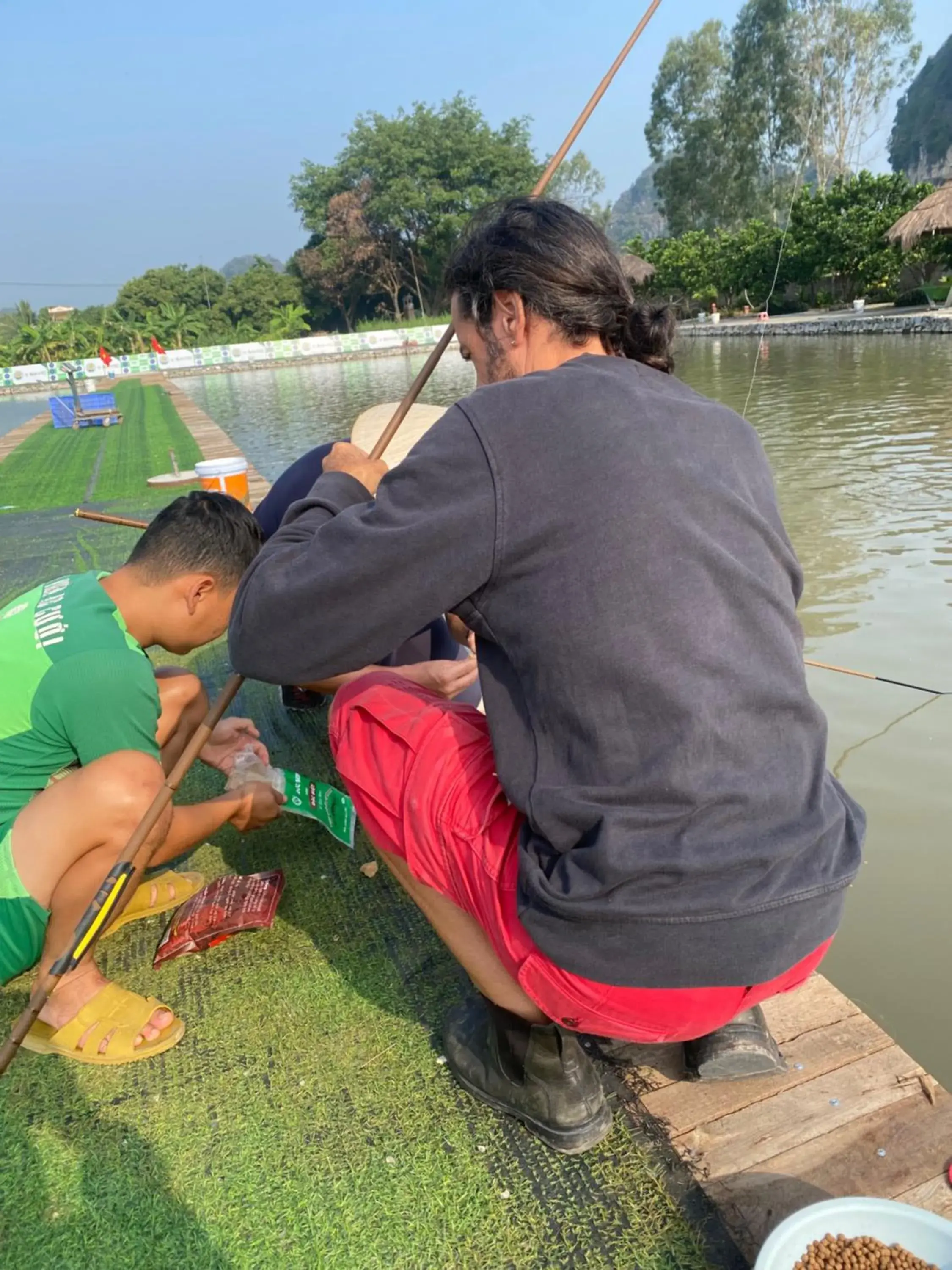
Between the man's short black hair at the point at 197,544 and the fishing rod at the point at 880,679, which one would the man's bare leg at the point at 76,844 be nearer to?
the man's short black hair at the point at 197,544

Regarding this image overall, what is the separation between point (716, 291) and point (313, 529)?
3145 cm

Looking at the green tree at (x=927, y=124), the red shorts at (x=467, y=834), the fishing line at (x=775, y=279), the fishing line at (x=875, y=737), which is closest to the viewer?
the red shorts at (x=467, y=834)

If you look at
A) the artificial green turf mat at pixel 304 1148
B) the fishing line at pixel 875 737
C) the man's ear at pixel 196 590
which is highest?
the man's ear at pixel 196 590

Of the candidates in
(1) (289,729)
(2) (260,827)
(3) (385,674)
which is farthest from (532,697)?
(1) (289,729)

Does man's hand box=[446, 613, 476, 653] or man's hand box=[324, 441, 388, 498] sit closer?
man's hand box=[324, 441, 388, 498]

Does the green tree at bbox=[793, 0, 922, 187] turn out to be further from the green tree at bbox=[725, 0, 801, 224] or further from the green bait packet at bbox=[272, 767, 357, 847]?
the green bait packet at bbox=[272, 767, 357, 847]

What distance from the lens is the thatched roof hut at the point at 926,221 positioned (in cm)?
2016

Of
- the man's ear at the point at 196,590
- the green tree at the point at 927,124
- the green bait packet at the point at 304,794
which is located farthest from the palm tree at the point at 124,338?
the green tree at the point at 927,124

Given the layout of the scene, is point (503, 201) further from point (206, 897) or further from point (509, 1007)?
point (206, 897)

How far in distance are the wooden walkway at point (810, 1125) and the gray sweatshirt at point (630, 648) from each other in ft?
1.41

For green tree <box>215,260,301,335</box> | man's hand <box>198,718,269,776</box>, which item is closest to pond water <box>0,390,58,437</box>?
man's hand <box>198,718,269,776</box>

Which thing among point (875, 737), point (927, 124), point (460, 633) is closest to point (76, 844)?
point (460, 633)

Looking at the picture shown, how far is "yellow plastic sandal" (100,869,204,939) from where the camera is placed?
2.12 metres

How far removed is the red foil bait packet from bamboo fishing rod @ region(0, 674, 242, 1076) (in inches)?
10.7
